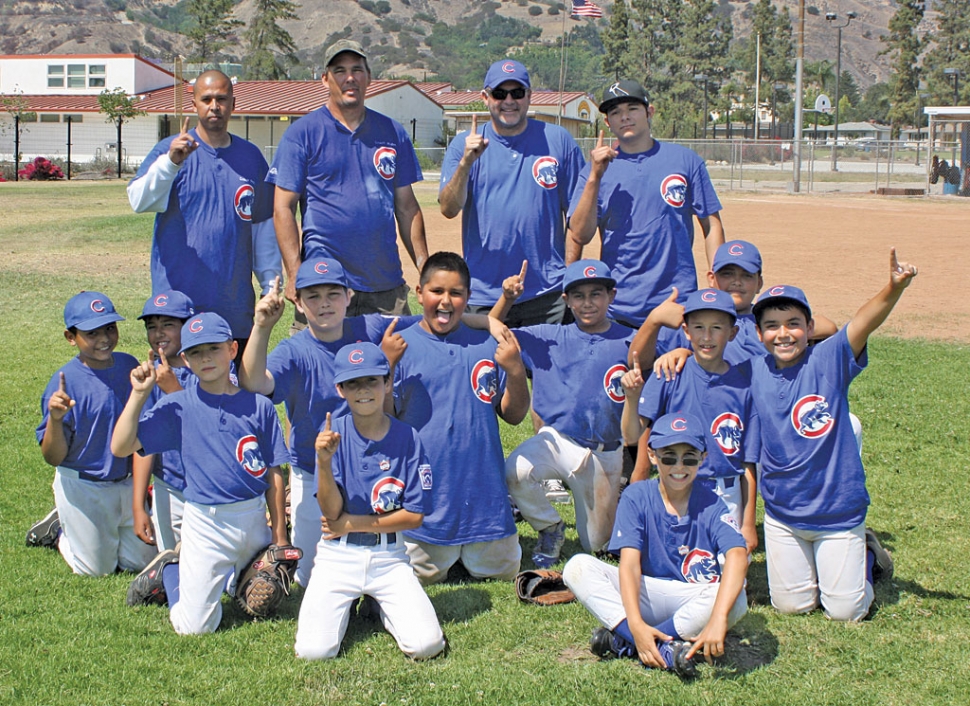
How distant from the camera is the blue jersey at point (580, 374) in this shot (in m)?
6.00

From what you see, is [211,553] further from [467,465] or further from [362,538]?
[467,465]

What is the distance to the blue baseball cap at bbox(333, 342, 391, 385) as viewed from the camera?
4859 millimetres

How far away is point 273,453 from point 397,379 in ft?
2.60

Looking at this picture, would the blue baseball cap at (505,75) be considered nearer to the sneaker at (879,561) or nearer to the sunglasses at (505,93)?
the sunglasses at (505,93)

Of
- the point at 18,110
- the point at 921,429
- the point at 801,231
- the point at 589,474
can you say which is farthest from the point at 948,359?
the point at 18,110

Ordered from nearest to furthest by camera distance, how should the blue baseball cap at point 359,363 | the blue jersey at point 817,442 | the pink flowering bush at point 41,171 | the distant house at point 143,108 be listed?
1. the blue baseball cap at point 359,363
2. the blue jersey at point 817,442
3. the pink flowering bush at point 41,171
4. the distant house at point 143,108

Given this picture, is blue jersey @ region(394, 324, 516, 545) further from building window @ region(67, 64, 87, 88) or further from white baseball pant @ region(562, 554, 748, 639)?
building window @ region(67, 64, 87, 88)

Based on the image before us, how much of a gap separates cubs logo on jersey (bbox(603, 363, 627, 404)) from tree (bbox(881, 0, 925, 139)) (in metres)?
89.1

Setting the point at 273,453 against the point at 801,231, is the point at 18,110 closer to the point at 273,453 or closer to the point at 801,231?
the point at 801,231

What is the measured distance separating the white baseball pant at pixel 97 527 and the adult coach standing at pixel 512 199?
2.28 meters

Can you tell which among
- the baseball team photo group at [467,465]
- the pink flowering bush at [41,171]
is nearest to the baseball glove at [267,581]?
the baseball team photo group at [467,465]

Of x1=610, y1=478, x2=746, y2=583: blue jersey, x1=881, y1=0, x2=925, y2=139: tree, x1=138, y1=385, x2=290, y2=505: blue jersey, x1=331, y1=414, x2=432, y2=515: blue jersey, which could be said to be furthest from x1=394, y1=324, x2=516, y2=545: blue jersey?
x1=881, y1=0, x2=925, y2=139: tree

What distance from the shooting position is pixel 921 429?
8.35 meters

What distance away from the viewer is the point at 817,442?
5262 mm
